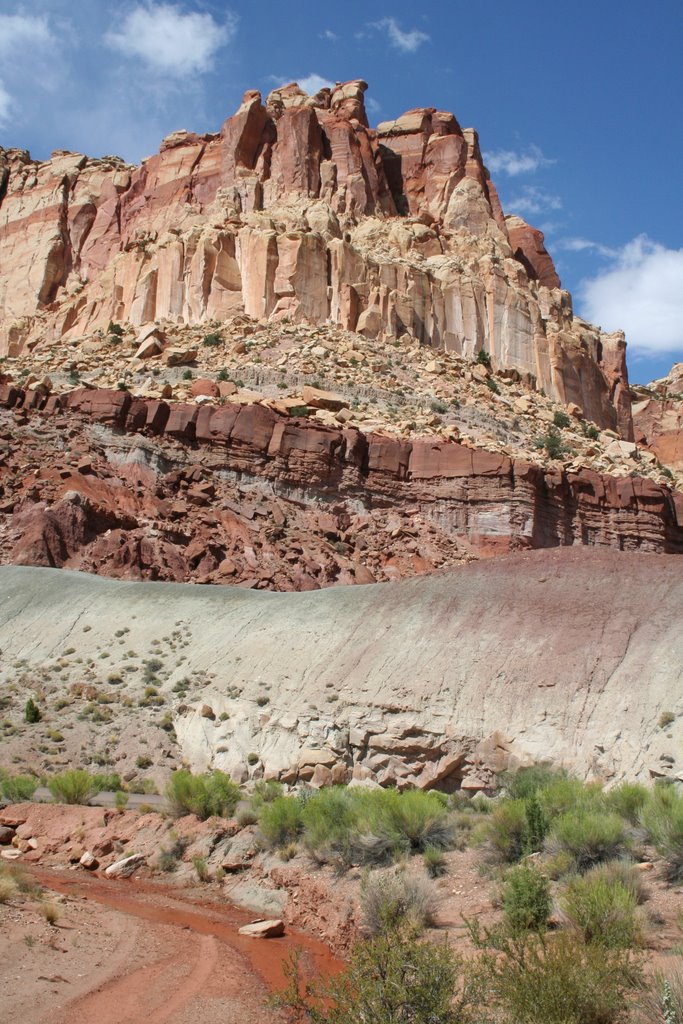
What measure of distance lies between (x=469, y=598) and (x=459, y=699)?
350 centimetres

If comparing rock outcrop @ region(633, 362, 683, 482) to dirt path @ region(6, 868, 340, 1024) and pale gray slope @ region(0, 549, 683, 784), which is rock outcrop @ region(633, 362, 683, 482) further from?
dirt path @ region(6, 868, 340, 1024)

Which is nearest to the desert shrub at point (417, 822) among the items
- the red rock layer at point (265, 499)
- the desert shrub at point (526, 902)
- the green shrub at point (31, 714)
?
the desert shrub at point (526, 902)

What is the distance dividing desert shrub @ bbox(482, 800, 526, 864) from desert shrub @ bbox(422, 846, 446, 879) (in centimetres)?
61

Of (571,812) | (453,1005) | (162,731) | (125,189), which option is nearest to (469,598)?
(162,731)

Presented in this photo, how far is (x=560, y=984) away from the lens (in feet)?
24.1

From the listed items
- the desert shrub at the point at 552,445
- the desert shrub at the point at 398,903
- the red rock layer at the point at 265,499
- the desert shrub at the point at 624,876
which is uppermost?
the desert shrub at the point at 552,445

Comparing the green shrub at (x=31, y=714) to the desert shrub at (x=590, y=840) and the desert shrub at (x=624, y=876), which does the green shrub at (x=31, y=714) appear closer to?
the desert shrub at (x=590, y=840)

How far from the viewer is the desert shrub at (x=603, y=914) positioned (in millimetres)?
8484

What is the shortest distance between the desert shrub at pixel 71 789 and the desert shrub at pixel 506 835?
28.4 feet

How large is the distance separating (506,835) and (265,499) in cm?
2647

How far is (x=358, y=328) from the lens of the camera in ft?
188

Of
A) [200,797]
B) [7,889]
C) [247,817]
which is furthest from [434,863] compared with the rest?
[200,797]

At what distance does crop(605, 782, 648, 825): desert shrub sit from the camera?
39.0 feet

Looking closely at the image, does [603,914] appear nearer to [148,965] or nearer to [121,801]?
[148,965]
